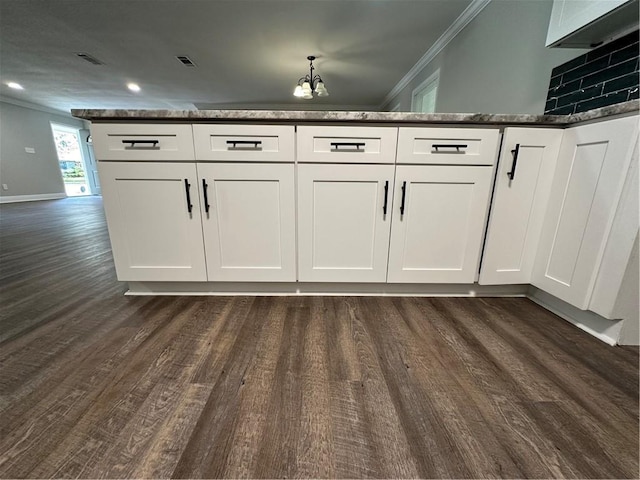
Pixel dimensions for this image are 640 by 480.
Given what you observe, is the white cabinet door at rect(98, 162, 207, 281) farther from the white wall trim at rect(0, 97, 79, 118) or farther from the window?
the white wall trim at rect(0, 97, 79, 118)

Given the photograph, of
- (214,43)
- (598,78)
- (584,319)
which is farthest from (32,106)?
(584,319)

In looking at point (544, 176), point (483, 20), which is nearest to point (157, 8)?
point (483, 20)

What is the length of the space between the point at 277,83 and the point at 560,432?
5.64 metres

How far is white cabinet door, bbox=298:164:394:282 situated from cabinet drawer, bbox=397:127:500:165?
0.14 metres

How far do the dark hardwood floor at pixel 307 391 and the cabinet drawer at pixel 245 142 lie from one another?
0.79m

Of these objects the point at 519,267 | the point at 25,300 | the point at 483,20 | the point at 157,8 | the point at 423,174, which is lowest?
the point at 25,300

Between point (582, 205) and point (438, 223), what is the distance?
60 cm

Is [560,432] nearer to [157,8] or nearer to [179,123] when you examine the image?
[179,123]

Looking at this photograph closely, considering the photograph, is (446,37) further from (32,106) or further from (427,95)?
(32,106)

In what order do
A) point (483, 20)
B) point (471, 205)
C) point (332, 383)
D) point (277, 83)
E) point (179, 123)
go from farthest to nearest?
point (277, 83) < point (483, 20) < point (471, 205) < point (179, 123) < point (332, 383)

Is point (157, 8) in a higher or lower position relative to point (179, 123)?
higher

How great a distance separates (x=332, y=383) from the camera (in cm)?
87

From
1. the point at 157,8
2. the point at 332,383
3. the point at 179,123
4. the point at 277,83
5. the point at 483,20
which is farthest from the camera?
the point at 277,83

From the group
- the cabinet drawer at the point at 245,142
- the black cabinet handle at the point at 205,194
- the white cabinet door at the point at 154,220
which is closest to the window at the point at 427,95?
the cabinet drawer at the point at 245,142
